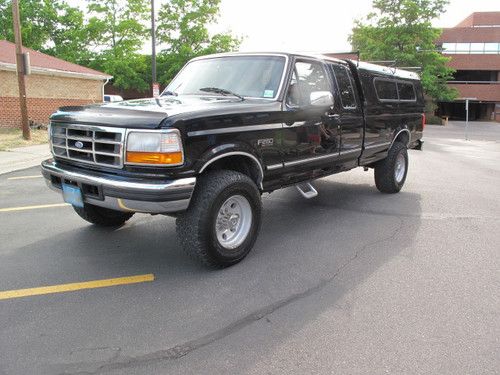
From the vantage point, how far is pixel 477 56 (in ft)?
175

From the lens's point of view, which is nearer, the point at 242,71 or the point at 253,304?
the point at 253,304

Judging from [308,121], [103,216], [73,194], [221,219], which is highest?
[308,121]

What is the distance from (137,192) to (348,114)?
3315mm

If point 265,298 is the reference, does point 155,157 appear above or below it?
above

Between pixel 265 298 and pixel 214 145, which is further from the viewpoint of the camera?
pixel 214 145

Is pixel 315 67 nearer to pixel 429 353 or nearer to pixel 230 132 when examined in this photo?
pixel 230 132

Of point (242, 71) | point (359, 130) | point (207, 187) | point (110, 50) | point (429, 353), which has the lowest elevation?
point (429, 353)

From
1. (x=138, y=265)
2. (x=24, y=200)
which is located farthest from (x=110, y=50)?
(x=138, y=265)

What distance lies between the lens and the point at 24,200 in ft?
22.6

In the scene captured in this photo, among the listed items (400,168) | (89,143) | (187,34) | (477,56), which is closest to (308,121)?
(89,143)

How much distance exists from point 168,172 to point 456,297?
2563 millimetres

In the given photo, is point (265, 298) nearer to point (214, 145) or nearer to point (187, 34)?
point (214, 145)

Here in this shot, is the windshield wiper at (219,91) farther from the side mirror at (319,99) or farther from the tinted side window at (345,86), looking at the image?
the tinted side window at (345,86)

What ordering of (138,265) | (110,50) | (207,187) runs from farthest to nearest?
(110,50) < (138,265) < (207,187)
